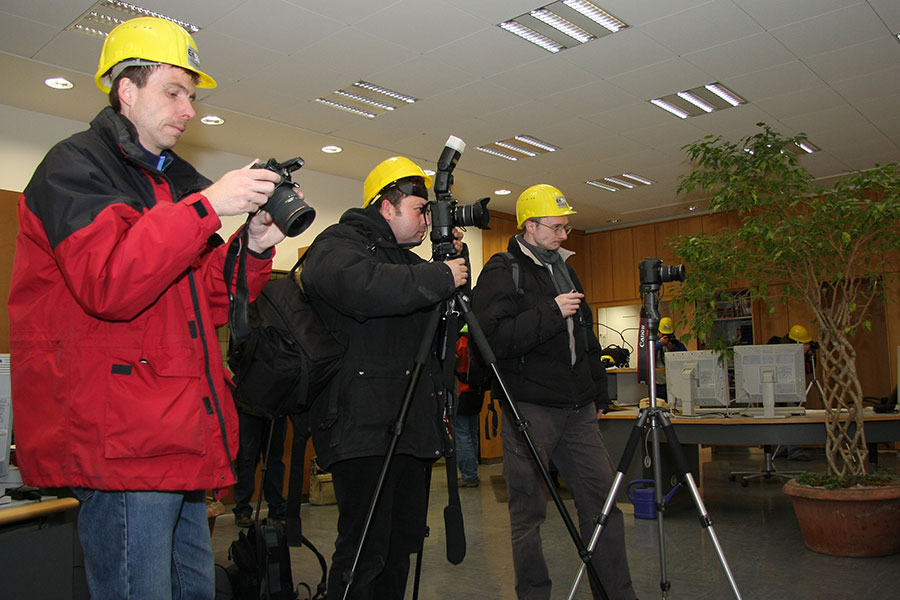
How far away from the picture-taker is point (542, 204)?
318cm

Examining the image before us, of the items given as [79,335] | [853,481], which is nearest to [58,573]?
[79,335]

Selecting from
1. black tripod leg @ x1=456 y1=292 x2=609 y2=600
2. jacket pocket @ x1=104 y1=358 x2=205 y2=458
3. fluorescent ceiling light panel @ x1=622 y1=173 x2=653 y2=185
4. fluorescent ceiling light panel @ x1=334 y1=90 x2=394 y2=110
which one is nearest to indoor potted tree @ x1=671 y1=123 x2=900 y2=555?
black tripod leg @ x1=456 y1=292 x2=609 y2=600

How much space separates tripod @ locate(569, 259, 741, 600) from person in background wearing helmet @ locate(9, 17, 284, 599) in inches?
61.1

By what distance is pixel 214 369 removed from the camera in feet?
4.67

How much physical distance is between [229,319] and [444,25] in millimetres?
3757

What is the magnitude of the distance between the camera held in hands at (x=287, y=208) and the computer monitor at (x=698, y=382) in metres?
4.41

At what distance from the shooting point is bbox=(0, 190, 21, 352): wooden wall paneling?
4930 mm

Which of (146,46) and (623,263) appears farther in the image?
(623,263)

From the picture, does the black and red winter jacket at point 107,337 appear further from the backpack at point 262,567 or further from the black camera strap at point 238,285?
the backpack at point 262,567

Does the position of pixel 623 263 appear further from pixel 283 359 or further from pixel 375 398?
pixel 283 359

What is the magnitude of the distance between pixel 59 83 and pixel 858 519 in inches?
240

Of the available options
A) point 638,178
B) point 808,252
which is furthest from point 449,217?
point 638,178

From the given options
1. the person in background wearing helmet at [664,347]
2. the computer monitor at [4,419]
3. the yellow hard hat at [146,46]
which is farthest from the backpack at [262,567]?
the person in background wearing helmet at [664,347]

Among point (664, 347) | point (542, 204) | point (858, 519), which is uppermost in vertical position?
point (542, 204)
